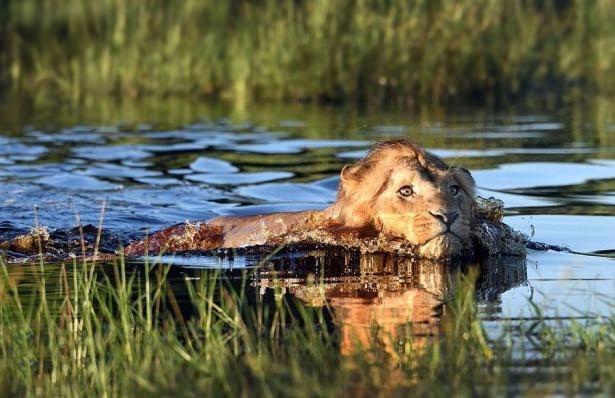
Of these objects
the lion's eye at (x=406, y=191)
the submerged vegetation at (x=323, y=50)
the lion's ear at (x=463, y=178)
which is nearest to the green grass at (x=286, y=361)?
the lion's eye at (x=406, y=191)

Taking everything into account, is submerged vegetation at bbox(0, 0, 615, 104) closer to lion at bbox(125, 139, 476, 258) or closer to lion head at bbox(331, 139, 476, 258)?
lion at bbox(125, 139, 476, 258)

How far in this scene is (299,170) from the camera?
1233 centimetres

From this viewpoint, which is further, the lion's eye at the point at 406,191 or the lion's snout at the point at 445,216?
the lion's eye at the point at 406,191

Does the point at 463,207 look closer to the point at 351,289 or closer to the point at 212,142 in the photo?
the point at 351,289

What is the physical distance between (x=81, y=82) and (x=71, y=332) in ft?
54.8

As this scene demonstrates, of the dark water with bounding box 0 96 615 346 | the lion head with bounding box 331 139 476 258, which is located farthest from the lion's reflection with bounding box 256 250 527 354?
the lion head with bounding box 331 139 476 258

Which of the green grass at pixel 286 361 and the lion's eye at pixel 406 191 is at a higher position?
the lion's eye at pixel 406 191

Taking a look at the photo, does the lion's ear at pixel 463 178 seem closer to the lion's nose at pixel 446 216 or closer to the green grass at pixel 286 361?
the lion's nose at pixel 446 216

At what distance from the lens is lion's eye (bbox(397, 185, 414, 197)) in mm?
7012

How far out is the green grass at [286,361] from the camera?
13.9 ft

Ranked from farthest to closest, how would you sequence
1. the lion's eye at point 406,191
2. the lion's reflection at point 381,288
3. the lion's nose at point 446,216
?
the lion's eye at point 406,191
the lion's nose at point 446,216
the lion's reflection at point 381,288

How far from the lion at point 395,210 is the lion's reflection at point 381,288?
0.14m

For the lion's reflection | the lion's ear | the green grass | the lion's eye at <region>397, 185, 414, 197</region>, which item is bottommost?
the green grass

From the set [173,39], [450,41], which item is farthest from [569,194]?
[173,39]
